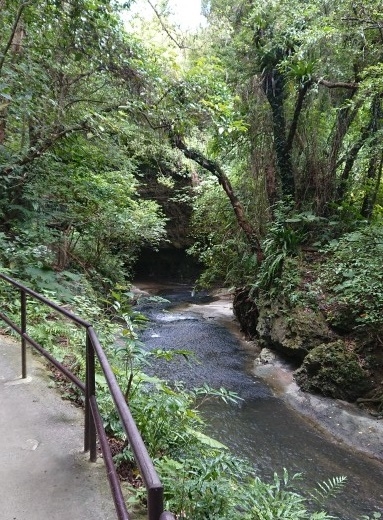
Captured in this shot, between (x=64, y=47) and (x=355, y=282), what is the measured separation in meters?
6.55

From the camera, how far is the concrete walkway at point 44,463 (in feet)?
6.54

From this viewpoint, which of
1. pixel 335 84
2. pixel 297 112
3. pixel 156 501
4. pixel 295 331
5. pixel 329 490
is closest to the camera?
pixel 156 501

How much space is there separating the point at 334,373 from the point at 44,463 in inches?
209

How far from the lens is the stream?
4.37 meters

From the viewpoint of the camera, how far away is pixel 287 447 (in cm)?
514

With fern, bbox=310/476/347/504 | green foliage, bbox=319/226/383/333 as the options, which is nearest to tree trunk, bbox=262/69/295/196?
green foliage, bbox=319/226/383/333

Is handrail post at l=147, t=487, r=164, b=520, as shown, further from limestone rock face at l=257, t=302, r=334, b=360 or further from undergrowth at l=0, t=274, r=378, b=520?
limestone rock face at l=257, t=302, r=334, b=360

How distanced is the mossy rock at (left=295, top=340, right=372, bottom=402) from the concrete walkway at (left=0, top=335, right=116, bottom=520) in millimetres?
4744

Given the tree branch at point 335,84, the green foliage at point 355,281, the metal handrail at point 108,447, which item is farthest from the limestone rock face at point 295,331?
the metal handrail at point 108,447

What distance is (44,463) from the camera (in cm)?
238

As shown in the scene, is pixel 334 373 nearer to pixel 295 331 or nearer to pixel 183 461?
pixel 295 331

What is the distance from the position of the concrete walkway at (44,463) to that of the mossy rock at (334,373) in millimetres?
4744

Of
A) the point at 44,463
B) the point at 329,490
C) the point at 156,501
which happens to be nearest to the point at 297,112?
the point at 329,490

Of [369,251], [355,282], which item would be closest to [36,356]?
[355,282]
